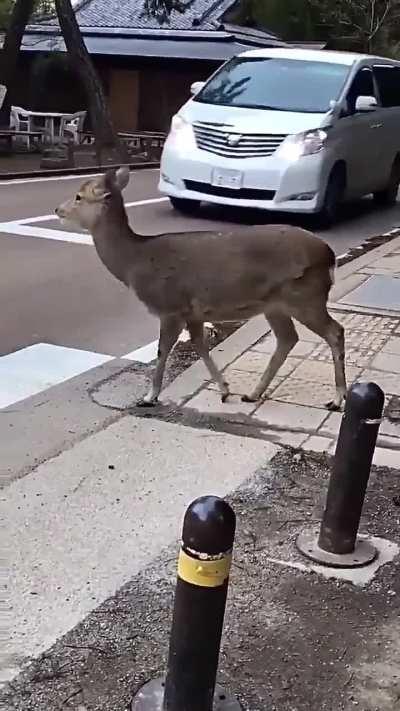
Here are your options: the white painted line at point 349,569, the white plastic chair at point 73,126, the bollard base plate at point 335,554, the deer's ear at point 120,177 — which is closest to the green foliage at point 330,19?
the white plastic chair at point 73,126

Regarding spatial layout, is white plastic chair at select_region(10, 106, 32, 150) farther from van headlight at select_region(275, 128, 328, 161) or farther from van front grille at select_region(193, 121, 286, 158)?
van headlight at select_region(275, 128, 328, 161)

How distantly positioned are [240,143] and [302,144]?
747 mm

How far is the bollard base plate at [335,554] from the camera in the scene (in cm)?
404

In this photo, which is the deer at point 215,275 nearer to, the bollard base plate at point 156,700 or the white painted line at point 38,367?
the white painted line at point 38,367

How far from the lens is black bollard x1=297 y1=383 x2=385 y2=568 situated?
390cm

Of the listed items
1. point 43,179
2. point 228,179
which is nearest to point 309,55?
point 228,179

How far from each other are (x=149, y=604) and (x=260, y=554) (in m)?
0.62

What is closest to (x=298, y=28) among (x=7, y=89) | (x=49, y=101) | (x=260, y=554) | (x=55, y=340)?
(x=49, y=101)

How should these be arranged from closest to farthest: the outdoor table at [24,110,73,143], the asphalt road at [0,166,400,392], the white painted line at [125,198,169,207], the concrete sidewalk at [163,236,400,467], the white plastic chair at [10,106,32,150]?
the concrete sidewalk at [163,236,400,467] → the asphalt road at [0,166,400,392] → the white painted line at [125,198,169,207] → the outdoor table at [24,110,73,143] → the white plastic chair at [10,106,32,150]

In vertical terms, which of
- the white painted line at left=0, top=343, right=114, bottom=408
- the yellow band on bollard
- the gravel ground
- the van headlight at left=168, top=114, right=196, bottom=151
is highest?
the yellow band on bollard

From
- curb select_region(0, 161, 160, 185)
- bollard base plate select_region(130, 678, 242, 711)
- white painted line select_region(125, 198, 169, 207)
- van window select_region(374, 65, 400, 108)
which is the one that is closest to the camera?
bollard base plate select_region(130, 678, 242, 711)

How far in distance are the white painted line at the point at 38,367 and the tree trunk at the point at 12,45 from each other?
1883cm

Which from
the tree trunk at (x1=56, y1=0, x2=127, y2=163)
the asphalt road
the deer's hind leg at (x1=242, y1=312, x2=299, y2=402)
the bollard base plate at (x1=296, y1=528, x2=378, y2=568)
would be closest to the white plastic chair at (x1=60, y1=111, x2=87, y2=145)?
the tree trunk at (x1=56, y1=0, x2=127, y2=163)

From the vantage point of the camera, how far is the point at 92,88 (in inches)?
871
